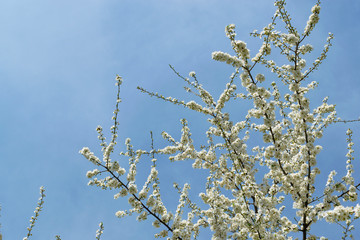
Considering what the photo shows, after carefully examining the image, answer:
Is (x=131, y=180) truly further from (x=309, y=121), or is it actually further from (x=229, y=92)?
(x=309, y=121)

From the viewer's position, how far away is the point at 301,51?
24.3 ft

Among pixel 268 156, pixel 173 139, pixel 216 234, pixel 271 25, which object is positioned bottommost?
pixel 216 234

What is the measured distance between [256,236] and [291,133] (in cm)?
307

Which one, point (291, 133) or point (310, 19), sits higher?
point (310, 19)

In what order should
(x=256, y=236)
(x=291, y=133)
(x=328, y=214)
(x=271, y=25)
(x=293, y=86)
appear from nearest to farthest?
(x=328, y=214), (x=256, y=236), (x=271, y=25), (x=293, y=86), (x=291, y=133)

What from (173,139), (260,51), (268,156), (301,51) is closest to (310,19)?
(301,51)

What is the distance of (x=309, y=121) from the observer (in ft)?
24.3

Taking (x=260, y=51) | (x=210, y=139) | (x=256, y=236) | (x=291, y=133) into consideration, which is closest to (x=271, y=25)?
(x=260, y=51)

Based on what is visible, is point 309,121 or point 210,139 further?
point 210,139

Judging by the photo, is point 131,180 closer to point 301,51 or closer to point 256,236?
point 256,236

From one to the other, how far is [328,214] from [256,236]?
1529mm

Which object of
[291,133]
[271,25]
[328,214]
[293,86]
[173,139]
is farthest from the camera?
[173,139]

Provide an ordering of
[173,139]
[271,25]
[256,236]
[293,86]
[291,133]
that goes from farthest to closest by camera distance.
Result: [173,139] → [291,133] → [293,86] → [271,25] → [256,236]

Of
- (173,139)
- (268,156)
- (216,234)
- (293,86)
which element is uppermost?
(293,86)
